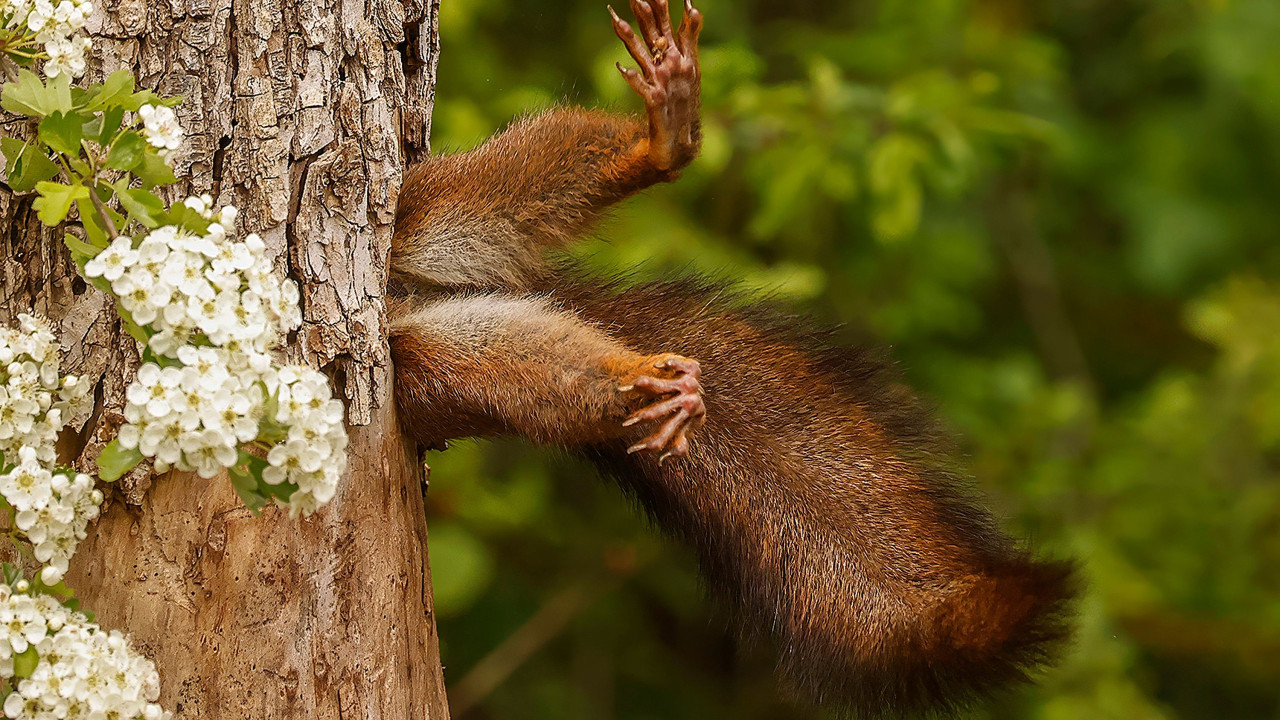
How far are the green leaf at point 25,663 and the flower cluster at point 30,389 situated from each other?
22cm

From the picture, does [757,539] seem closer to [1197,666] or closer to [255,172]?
[255,172]

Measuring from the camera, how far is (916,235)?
3910 millimetres

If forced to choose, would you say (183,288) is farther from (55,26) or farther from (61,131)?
(55,26)

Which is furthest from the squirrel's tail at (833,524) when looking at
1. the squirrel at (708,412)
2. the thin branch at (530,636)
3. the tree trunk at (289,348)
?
the thin branch at (530,636)

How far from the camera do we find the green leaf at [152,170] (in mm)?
1324

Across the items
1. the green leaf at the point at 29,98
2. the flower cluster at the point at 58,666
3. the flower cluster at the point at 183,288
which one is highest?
the green leaf at the point at 29,98

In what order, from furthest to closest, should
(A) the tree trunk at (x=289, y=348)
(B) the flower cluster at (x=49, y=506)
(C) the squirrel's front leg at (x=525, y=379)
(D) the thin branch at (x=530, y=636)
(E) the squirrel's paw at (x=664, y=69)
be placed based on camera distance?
1. (D) the thin branch at (x=530, y=636)
2. (E) the squirrel's paw at (x=664, y=69)
3. (C) the squirrel's front leg at (x=525, y=379)
4. (A) the tree trunk at (x=289, y=348)
5. (B) the flower cluster at (x=49, y=506)

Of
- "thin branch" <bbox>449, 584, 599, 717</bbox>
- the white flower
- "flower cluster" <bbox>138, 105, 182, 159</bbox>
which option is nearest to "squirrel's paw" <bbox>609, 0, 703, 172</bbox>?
"flower cluster" <bbox>138, 105, 182, 159</bbox>

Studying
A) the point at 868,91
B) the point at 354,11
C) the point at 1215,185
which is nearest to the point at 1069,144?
the point at 1215,185

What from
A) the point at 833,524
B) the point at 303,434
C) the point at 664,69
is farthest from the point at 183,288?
the point at 833,524

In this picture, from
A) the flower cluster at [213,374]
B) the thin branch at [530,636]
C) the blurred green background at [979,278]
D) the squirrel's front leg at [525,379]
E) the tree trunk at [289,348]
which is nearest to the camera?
the flower cluster at [213,374]

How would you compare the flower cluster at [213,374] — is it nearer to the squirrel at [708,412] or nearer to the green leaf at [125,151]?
the green leaf at [125,151]

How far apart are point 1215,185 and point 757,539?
2.88 metres

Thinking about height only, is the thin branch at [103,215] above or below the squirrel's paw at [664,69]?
below
